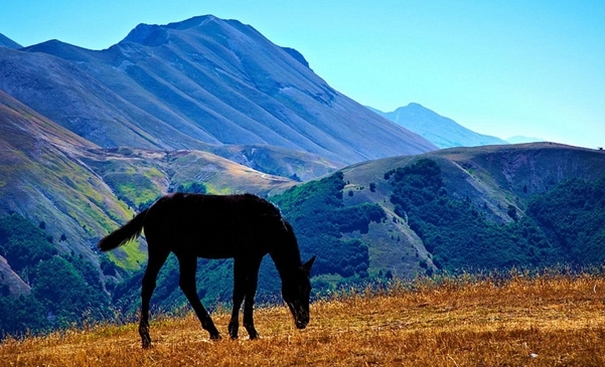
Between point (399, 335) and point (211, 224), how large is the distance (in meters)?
4.50

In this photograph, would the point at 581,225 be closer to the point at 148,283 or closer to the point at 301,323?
the point at 301,323

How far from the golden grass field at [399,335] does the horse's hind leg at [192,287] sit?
37cm

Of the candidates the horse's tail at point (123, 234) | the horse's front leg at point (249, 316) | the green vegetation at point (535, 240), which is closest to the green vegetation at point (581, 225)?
the green vegetation at point (535, 240)

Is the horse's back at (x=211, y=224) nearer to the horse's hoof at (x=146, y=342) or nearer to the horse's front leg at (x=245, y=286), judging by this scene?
the horse's front leg at (x=245, y=286)

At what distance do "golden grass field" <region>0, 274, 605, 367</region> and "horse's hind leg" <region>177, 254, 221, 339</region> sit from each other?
37 centimetres

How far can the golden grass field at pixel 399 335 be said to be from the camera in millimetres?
10984

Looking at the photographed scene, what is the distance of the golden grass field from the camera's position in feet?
36.0

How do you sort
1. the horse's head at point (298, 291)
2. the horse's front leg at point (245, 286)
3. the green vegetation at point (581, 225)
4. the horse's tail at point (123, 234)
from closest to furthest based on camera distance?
the horse's front leg at point (245, 286)
the horse's head at point (298, 291)
the horse's tail at point (123, 234)
the green vegetation at point (581, 225)

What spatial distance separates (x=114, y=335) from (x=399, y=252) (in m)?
178

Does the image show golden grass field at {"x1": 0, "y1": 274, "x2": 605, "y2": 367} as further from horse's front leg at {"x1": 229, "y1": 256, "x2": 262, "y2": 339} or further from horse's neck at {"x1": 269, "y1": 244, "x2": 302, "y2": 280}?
horse's neck at {"x1": 269, "y1": 244, "x2": 302, "y2": 280}

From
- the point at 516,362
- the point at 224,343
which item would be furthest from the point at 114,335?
the point at 516,362

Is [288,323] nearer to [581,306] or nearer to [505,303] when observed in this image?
[505,303]

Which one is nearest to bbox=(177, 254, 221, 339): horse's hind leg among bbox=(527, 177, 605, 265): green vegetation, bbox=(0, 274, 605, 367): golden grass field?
bbox=(0, 274, 605, 367): golden grass field

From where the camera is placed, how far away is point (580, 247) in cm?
17375
